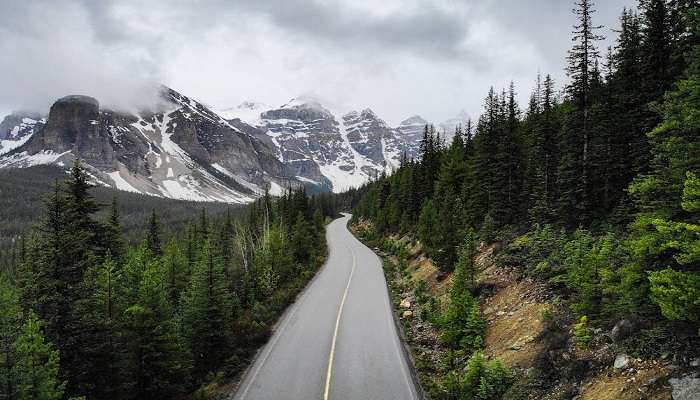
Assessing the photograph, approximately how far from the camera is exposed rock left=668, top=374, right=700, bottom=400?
A: 8195mm

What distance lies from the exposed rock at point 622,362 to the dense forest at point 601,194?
4.03 feet

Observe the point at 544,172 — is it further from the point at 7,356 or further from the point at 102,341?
the point at 7,356

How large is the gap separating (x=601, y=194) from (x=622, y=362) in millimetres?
16104

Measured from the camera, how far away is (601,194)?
24.0 meters

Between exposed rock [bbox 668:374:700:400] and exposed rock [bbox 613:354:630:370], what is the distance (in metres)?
1.72

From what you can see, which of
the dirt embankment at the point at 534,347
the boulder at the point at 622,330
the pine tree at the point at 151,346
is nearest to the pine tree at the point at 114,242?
the pine tree at the point at 151,346

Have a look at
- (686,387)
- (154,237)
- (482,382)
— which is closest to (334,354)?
(482,382)

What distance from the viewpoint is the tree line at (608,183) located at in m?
10.1

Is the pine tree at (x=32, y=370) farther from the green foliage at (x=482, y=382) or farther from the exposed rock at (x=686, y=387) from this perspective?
the exposed rock at (x=686, y=387)

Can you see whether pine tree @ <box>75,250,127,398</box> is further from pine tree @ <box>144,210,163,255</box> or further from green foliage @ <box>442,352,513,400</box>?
pine tree @ <box>144,210,163,255</box>

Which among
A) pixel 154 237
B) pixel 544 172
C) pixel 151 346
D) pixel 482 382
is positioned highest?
pixel 544 172

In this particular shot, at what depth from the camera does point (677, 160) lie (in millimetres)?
10148

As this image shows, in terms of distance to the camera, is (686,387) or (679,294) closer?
(686,387)

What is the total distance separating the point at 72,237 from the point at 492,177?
28.9 meters
